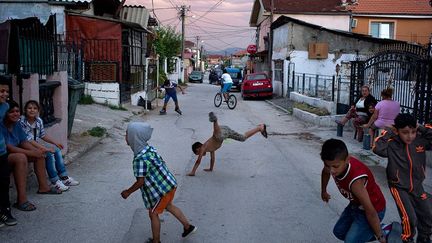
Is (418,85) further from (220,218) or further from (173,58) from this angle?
Result: (173,58)

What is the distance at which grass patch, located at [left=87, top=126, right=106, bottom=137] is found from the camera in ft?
39.0

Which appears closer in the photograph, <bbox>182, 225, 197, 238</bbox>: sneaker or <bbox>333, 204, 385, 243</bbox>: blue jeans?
<bbox>333, 204, 385, 243</bbox>: blue jeans

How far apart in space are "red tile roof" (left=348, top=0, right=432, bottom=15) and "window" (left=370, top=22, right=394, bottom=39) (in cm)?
91

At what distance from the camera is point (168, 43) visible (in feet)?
159

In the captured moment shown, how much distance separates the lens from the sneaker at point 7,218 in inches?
212

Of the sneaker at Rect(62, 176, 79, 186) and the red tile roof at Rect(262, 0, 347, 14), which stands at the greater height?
the red tile roof at Rect(262, 0, 347, 14)

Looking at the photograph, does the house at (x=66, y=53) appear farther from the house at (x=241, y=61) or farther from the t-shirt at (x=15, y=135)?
the house at (x=241, y=61)

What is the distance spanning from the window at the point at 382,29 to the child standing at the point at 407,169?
34164mm

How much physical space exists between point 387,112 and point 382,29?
95.2 feet

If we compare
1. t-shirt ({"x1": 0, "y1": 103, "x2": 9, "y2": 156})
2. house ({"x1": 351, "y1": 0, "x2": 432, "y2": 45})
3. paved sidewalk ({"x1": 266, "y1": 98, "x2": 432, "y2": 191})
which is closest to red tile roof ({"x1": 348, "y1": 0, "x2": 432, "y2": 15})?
house ({"x1": 351, "y1": 0, "x2": 432, "y2": 45})

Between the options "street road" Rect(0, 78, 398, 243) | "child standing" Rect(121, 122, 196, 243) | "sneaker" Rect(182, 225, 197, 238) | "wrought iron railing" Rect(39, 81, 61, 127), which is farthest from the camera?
"wrought iron railing" Rect(39, 81, 61, 127)

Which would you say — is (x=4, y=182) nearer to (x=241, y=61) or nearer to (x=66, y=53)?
(x=66, y=53)

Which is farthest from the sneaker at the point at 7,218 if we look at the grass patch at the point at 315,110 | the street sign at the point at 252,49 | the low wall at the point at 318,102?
the street sign at the point at 252,49

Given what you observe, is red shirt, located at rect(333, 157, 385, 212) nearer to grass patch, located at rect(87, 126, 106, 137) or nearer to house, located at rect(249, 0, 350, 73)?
grass patch, located at rect(87, 126, 106, 137)
